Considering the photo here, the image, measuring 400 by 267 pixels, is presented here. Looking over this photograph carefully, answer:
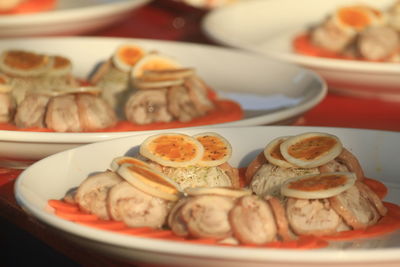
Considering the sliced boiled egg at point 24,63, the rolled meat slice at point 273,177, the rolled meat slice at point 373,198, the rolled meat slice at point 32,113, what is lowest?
the rolled meat slice at point 373,198

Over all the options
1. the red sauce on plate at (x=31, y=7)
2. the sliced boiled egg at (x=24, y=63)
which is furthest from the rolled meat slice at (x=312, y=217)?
the red sauce on plate at (x=31, y=7)

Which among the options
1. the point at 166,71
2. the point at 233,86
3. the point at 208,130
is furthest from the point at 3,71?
the point at 208,130

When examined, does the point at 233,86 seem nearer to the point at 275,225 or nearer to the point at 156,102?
the point at 156,102

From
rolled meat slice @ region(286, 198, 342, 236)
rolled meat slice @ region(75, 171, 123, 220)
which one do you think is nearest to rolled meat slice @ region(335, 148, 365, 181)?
rolled meat slice @ region(286, 198, 342, 236)

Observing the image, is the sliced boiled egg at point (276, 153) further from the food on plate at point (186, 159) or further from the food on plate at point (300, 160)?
the food on plate at point (186, 159)

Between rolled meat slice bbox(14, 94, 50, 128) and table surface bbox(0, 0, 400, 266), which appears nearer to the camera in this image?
Answer: table surface bbox(0, 0, 400, 266)

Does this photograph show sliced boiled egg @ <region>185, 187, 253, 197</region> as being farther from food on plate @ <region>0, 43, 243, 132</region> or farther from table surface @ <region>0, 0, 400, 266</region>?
food on plate @ <region>0, 43, 243, 132</region>

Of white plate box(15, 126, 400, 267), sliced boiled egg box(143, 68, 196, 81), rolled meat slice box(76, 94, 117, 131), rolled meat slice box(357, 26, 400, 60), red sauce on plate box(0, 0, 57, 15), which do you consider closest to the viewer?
white plate box(15, 126, 400, 267)
